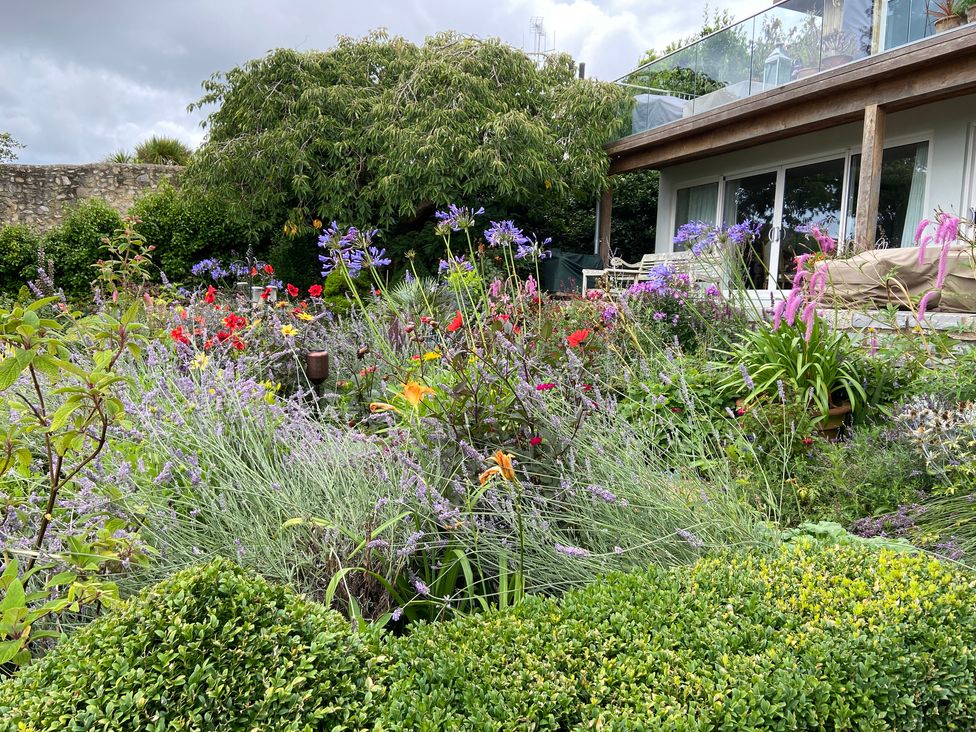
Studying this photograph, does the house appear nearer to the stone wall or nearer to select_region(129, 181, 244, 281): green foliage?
select_region(129, 181, 244, 281): green foliage

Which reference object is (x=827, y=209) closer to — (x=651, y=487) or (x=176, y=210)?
(x=651, y=487)

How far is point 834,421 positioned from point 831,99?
656 centimetres

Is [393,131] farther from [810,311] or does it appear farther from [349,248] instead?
[810,311]

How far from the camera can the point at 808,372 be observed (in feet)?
11.2

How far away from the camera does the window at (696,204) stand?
1191 centimetres

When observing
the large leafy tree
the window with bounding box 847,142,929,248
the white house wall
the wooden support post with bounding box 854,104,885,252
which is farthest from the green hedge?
the large leafy tree

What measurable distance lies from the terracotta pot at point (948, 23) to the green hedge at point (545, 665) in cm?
754

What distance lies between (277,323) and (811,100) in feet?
25.1

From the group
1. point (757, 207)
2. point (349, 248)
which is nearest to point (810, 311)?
point (349, 248)

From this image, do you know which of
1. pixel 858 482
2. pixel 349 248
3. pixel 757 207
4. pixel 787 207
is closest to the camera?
pixel 858 482

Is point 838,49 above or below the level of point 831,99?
above

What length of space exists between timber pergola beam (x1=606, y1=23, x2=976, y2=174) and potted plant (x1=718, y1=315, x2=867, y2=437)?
487 centimetres

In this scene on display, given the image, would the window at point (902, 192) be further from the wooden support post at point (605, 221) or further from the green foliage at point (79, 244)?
the green foliage at point (79, 244)

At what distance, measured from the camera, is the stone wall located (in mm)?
14320
